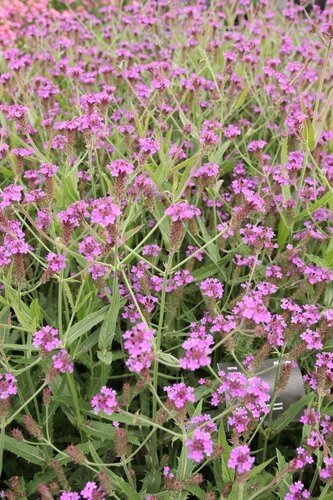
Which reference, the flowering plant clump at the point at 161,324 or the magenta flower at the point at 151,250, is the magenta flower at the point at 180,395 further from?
the magenta flower at the point at 151,250

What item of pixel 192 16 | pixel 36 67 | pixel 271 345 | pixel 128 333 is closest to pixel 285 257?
pixel 271 345

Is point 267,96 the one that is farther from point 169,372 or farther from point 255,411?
point 255,411

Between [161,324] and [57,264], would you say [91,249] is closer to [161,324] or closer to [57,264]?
[57,264]

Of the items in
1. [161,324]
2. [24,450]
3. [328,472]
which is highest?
[161,324]

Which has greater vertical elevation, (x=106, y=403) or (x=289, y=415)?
(x=106, y=403)

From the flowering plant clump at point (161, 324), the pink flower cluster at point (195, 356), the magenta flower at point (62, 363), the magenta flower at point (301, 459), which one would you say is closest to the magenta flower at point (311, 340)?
the flowering plant clump at point (161, 324)

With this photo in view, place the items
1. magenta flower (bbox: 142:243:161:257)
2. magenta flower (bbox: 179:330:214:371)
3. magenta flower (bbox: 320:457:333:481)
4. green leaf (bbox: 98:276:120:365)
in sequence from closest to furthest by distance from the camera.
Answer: magenta flower (bbox: 179:330:214:371) < magenta flower (bbox: 320:457:333:481) < green leaf (bbox: 98:276:120:365) < magenta flower (bbox: 142:243:161:257)

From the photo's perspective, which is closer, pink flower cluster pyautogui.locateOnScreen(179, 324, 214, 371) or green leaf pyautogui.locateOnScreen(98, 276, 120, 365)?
pink flower cluster pyautogui.locateOnScreen(179, 324, 214, 371)

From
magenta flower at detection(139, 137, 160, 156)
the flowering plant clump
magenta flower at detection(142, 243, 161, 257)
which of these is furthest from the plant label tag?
magenta flower at detection(139, 137, 160, 156)

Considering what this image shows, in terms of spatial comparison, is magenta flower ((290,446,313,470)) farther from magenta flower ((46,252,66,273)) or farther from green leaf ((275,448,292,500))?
magenta flower ((46,252,66,273))

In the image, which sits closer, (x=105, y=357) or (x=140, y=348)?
(x=140, y=348)

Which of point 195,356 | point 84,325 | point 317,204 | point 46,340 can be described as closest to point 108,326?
point 84,325
